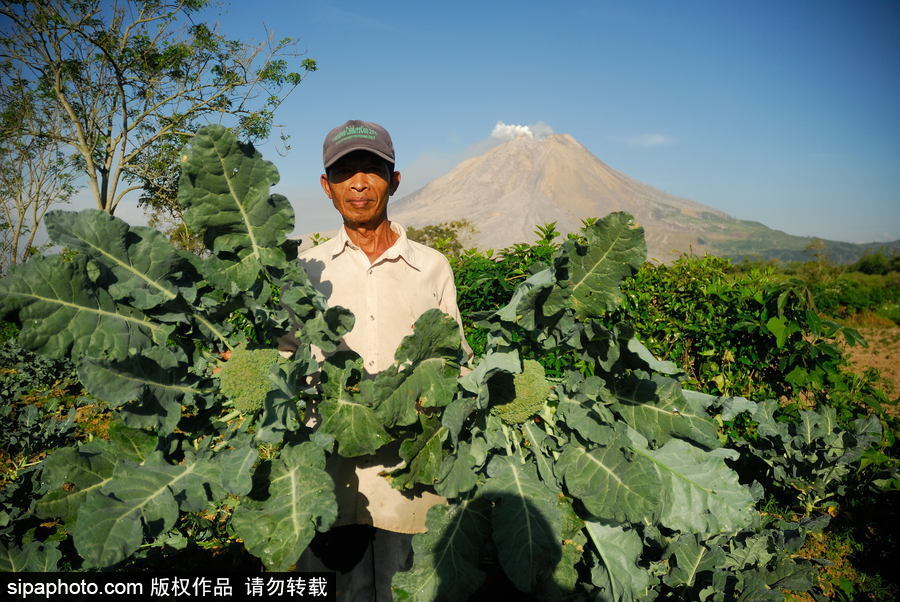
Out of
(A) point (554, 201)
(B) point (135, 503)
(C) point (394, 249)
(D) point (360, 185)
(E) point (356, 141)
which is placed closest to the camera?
(B) point (135, 503)

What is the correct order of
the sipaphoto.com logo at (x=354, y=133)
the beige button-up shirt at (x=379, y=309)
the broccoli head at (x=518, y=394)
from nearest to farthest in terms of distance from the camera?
the broccoli head at (x=518, y=394) < the beige button-up shirt at (x=379, y=309) < the sipaphoto.com logo at (x=354, y=133)

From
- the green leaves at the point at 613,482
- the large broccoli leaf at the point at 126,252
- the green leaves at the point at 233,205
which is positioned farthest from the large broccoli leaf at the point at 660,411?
the large broccoli leaf at the point at 126,252

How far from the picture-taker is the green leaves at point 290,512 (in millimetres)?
1516

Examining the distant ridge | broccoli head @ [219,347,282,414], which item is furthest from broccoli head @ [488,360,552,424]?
the distant ridge

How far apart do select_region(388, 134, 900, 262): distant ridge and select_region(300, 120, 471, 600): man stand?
109739 mm

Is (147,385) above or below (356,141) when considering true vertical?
below

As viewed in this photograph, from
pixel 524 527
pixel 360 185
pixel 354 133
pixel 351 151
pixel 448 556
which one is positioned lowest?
pixel 448 556

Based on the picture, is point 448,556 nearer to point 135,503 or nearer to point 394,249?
point 135,503

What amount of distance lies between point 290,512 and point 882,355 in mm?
15211

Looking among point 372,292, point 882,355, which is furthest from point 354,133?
point 882,355

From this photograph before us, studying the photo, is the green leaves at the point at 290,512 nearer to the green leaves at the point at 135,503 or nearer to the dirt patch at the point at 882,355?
the green leaves at the point at 135,503

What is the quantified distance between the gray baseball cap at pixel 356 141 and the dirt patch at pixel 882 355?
1016 cm

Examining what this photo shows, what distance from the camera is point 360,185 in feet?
7.61

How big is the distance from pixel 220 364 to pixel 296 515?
687 millimetres
